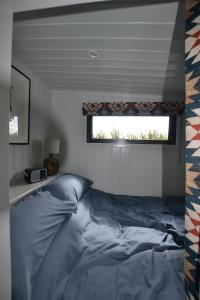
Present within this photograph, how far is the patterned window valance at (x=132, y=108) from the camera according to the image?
2.76 meters

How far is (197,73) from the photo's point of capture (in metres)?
0.86

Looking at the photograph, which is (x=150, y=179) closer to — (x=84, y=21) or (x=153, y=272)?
(x=153, y=272)

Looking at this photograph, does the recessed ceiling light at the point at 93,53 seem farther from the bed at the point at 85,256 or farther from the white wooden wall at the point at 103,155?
the bed at the point at 85,256

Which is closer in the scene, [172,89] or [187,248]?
[187,248]

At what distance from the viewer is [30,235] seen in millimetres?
1133

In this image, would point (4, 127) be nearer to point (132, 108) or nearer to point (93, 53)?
point (93, 53)

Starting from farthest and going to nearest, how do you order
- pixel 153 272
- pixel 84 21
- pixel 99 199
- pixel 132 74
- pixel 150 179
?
pixel 150 179 → pixel 99 199 → pixel 132 74 → pixel 84 21 → pixel 153 272

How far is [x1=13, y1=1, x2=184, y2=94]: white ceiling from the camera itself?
130 cm

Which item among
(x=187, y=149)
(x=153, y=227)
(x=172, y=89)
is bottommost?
(x=153, y=227)

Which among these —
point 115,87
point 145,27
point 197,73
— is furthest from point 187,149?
point 115,87

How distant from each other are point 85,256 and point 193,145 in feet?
3.08

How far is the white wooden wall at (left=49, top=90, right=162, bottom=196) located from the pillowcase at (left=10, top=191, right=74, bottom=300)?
1.53 meters

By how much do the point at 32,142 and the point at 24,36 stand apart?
121 cm

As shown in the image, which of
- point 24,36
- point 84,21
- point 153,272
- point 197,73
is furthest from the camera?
point 24,36
